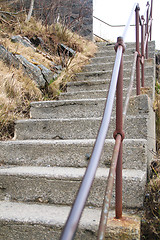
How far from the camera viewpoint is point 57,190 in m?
1.51

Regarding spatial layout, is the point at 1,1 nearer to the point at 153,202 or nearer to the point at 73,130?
the point at 73,130

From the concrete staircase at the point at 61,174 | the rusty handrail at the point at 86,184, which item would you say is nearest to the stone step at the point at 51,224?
the concrete staircase at the point at 61,174

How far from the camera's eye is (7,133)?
2.30 meters

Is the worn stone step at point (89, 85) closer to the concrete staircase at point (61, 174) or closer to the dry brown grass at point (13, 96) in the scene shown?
the dry brown grass at point (13, 96)

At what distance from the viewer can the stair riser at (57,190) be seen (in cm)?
135

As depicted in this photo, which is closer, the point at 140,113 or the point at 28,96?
the point at 140,113

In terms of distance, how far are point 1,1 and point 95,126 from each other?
14.8 feet

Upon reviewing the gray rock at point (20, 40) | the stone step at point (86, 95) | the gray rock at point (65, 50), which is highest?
the gray rock at point (20, 40)

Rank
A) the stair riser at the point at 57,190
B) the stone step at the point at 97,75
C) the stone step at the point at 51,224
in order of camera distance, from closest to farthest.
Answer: the stone step at the point at 51,224
the stair riser at the point at 57,190
the stone step at the point at 97,75

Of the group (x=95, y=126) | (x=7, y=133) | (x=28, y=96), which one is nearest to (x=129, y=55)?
(x=28, y=96)

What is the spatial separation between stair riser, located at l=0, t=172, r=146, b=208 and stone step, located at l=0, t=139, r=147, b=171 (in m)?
0.22

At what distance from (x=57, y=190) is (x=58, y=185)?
0.03 metres

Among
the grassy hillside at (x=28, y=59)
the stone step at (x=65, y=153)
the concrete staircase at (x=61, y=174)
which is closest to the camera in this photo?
the concrete staircase at (x=61, y=174)

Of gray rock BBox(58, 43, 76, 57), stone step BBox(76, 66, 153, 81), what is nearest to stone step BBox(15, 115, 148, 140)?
stone step BBox(76, 66, 153, 81)
